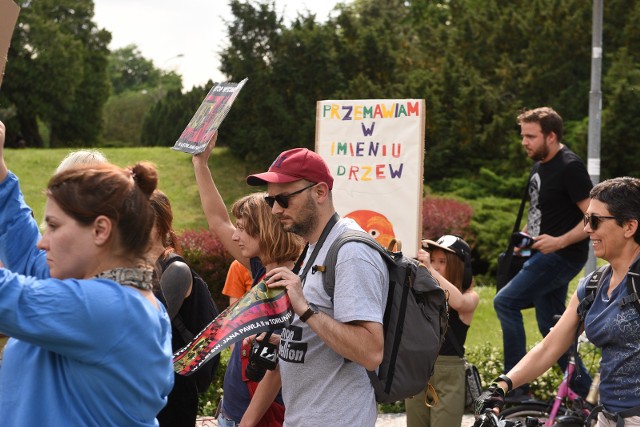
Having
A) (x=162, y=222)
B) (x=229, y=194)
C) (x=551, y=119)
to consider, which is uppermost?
(x=551, y=119)

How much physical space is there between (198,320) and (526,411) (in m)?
3.12

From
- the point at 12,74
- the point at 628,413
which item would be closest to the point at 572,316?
the point at 628,413

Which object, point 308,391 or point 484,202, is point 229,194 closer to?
point 484,202

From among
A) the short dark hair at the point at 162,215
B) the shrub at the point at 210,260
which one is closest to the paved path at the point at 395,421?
the short dark hair at the point at 162,215

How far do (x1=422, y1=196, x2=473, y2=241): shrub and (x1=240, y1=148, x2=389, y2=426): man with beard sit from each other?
36.5ft

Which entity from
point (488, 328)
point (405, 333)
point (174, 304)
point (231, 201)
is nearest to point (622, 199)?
point (405, 333)

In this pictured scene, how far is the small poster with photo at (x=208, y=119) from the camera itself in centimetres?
448

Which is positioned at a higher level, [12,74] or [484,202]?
[12,74]

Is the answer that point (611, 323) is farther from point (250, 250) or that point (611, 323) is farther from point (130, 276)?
point (130, 276)

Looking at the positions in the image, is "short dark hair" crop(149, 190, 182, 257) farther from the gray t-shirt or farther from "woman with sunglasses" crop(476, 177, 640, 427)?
"woman with sunglasses" crop(476, 177, 640, 427)

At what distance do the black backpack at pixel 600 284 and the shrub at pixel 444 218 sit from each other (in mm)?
10370

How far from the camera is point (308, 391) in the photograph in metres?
3.53

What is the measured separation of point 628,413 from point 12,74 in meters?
29.5

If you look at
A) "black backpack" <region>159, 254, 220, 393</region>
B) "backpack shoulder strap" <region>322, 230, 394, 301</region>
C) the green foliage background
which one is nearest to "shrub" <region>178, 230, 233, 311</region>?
the green foliage background
